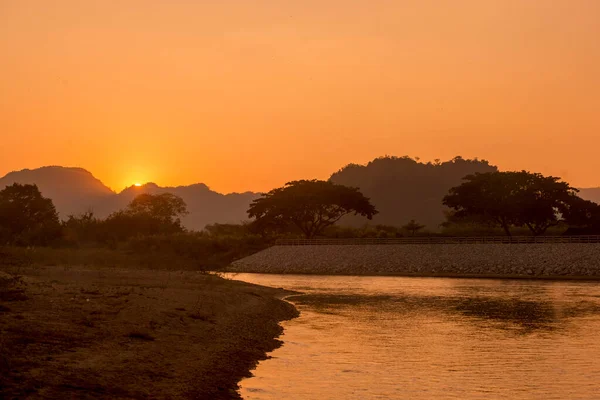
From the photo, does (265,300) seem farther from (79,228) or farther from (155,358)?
(79,228)

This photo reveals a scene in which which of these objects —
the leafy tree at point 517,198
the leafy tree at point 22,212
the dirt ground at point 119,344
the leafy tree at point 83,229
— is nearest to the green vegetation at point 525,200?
the leafy tree at point 517,198

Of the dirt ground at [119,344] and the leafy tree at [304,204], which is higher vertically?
the leafy tree at [304,204]

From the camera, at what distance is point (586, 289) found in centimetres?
5772

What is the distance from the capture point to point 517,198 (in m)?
104

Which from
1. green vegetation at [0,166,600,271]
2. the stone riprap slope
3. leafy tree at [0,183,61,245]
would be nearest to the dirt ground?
the stone riprap slope

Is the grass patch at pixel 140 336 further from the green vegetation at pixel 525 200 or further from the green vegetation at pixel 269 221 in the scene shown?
the green vegetation at pixel 525 200

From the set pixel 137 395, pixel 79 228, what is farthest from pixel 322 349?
pixel 79 228

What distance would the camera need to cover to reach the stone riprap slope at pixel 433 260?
7969 centimetres

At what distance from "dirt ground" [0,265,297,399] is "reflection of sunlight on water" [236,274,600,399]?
122 centimetres

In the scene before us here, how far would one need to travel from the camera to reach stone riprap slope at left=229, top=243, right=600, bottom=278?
79.7 m

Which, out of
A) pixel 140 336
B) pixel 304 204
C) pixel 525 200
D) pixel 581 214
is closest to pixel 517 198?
pixel 525 200

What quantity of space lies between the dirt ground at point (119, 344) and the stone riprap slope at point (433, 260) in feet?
186

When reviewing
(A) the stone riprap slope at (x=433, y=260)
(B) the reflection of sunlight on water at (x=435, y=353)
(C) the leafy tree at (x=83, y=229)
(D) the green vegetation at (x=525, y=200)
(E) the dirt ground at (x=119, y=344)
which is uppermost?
(D) the green vegetation at (x=525, y=200)

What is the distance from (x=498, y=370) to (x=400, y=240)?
8043cm
